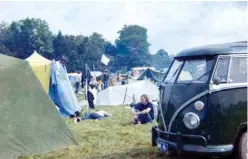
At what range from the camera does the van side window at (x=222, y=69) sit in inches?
228

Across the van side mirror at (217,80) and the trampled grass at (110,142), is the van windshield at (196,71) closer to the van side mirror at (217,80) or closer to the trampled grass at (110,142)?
the van side mirror at (217,80)

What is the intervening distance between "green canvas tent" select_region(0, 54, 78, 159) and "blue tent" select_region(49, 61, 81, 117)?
18.0 feet

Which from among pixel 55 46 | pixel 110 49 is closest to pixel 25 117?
pixel 55 46

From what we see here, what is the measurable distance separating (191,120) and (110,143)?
10.4 feet

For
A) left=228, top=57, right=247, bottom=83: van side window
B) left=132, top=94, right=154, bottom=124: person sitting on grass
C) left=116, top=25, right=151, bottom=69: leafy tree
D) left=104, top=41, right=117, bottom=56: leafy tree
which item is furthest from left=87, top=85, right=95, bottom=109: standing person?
left=104, top=41, right=117, bottom=56: leafy tree

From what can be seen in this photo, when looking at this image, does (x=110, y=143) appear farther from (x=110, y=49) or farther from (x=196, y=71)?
(x=110, y=49)

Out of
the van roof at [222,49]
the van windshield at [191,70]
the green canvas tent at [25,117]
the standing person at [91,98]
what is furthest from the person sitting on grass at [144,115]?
the standing person at [91,98]

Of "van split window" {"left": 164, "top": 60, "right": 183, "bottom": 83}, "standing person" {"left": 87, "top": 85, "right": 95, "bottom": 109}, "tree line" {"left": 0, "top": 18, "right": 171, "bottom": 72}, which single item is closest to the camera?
"van split window" {"left": 164, "top": 60, "right": 183, "bottom": 83}

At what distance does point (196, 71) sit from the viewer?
6.16 metres

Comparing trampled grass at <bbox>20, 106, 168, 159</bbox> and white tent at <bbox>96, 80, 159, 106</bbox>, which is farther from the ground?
white tent at <bbox>96, 80, 159, 106</bbox>

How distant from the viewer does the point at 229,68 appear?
5.87 m

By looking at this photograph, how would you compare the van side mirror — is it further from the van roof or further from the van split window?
the van split window

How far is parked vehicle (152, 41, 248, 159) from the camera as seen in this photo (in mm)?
5617

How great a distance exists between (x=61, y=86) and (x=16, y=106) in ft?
19.7
